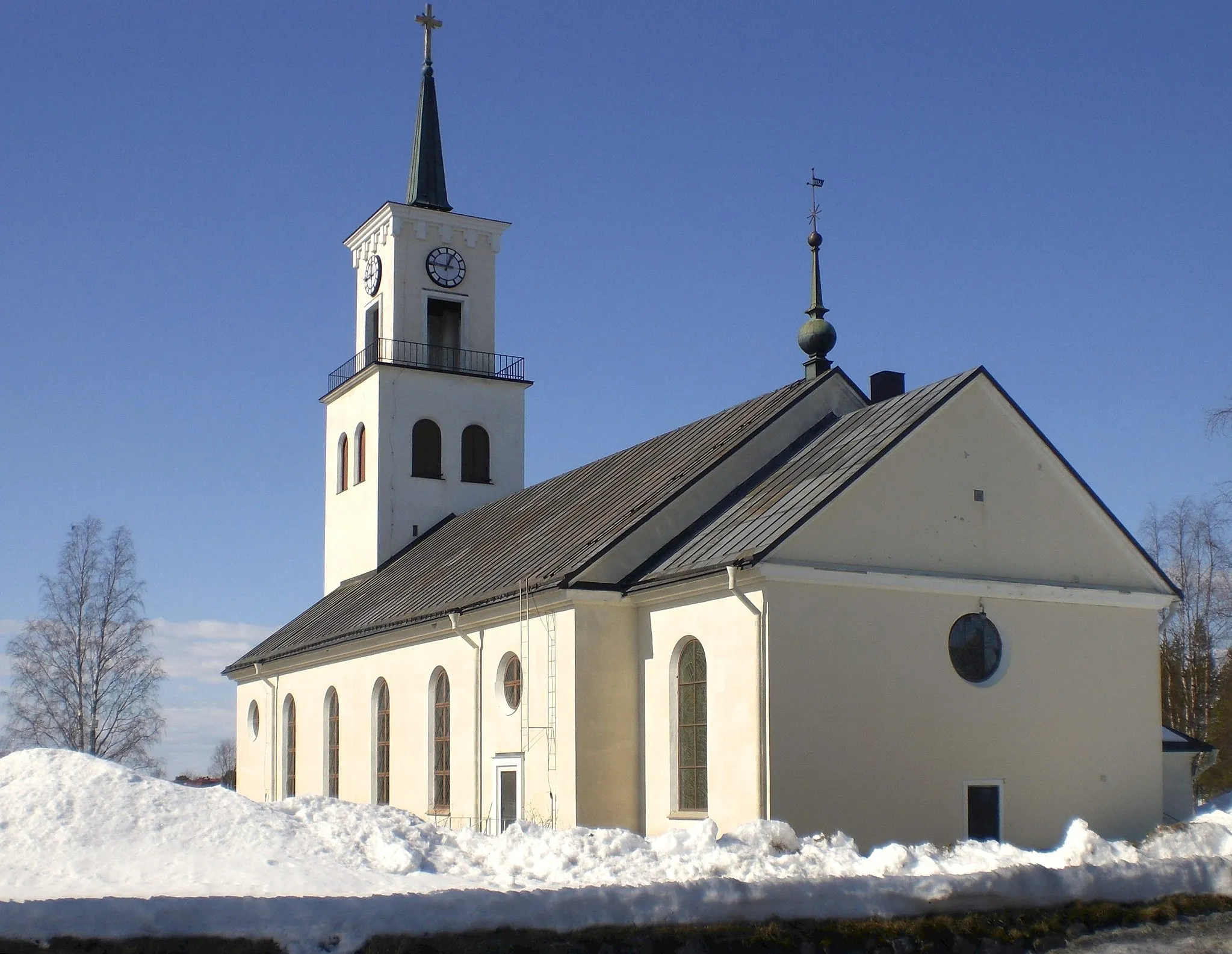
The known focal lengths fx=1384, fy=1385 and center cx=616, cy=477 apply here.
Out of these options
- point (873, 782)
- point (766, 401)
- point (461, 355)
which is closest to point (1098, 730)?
point (873, 782)

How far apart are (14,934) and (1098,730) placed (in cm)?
1534

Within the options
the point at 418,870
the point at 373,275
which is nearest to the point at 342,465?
the point at 373,275

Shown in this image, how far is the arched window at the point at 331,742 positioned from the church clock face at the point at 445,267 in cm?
1139

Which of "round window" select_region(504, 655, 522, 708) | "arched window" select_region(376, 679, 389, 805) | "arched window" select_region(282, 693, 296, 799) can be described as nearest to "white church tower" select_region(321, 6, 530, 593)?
"arched window" select_region(282, 693, 296, 799)

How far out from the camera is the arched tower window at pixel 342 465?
36562mm

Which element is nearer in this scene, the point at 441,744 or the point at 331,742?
the point at 441,744

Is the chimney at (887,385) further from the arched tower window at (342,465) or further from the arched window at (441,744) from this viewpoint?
the arched tower window at (342,465)

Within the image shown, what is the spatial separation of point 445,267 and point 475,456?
4.98 metres

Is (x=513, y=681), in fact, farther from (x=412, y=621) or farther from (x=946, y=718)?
(x=946, y=718)

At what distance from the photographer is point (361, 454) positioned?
1393 inches

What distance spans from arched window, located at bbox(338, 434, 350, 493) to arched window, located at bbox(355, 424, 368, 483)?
1062mm

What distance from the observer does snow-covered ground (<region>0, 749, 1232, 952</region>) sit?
1009 centimetres

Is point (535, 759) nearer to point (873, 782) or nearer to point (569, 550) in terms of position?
point (569, 550)

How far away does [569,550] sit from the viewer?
2219 cm
